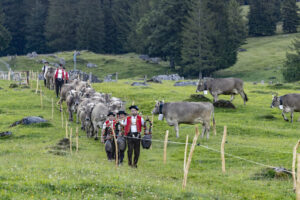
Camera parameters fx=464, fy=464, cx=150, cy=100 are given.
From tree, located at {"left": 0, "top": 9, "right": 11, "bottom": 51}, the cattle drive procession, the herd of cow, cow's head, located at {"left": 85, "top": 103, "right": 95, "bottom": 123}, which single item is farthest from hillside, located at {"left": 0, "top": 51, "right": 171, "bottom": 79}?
cow's head, located at {"left": 85, "top": 103, "right": 95, "bottom": 123}

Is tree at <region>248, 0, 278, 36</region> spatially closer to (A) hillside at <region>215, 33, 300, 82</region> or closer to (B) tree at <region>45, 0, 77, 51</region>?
(A) hillside at <region>215, 33, 300, 82</region>

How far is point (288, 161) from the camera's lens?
21891 mm

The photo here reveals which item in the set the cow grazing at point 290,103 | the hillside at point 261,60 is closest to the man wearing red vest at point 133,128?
the cow grazing at point 290,103

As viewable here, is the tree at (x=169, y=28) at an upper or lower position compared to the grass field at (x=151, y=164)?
upper

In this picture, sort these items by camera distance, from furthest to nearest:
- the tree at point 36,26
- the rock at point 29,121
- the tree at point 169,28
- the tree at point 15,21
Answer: the tree at point 15,21 < the tree at point 36,26 < the tree at point 169,28 < the rock at point 29,121

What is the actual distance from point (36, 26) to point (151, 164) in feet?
348

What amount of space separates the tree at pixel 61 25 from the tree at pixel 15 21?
31.0ft

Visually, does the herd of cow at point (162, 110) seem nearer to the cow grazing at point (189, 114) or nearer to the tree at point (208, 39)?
the cow grazing at point (189, 114)

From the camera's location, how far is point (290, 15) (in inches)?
4914

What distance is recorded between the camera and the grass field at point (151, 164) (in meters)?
14.4

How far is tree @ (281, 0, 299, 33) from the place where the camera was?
121375 millimetres

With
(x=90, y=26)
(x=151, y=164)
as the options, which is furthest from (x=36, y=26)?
(x=151, y=164)

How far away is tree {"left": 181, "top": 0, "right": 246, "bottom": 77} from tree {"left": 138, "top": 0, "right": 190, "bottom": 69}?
3105mm

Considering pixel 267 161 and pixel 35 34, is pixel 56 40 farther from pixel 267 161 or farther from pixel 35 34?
pixel 267 161
